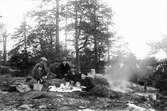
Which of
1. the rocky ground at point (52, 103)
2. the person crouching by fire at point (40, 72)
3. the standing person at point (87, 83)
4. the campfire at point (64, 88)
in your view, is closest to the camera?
the rocky ground at point (52, 103)

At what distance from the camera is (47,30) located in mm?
18703

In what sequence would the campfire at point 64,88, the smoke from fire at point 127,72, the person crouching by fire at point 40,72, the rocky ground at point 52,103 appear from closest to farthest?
1. the rocky ground at point 52,103
2. the campfire at point 64,88
3. the person crouching by fire at point 40,72
4. the smoke from fire at point 127,72

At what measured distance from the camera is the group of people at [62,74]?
384 inches

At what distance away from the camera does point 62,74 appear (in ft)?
38.8

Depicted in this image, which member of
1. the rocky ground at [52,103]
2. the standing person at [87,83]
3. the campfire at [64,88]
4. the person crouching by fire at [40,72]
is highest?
the person crouching by fire at [40,72]

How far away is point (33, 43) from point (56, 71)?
26.6ft

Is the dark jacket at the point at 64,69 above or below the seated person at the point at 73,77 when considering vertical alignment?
above

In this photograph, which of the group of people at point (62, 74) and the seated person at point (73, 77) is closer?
the group of people at point (62, 74)

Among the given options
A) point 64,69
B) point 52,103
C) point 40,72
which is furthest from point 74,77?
point 52,103

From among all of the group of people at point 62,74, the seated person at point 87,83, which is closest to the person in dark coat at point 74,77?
the group of people at point 62,74

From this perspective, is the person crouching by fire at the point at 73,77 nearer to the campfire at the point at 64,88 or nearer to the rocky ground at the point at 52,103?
the campfire at the point at 64,88

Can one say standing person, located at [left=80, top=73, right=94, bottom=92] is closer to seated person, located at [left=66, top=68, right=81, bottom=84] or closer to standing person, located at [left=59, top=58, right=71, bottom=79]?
seated person, located at [left=66, top=68, right=81, bottom=84]

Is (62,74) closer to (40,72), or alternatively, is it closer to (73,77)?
(73,77)

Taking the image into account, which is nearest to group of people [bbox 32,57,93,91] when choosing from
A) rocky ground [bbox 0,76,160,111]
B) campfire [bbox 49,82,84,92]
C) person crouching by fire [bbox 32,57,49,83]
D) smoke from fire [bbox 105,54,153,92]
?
person crouching by fire [bbox 32,57,49,83]
